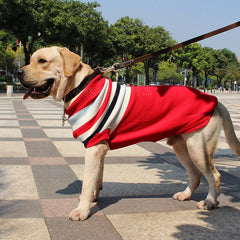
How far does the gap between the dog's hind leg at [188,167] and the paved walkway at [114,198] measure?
0.09 m

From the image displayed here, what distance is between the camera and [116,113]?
3600mm

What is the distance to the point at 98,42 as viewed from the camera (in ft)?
129

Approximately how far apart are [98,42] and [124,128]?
121 feet

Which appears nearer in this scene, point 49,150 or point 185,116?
point 185,116

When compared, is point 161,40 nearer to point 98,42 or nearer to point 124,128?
point 98,42

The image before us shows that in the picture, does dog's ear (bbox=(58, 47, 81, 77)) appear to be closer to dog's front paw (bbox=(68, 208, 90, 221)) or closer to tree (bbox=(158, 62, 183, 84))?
dog's front paw (bbox=(68, 208, 90, 221))

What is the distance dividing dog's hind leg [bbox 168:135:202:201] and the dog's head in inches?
55.5

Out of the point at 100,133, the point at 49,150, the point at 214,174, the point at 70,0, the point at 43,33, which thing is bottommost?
the point at 49,150

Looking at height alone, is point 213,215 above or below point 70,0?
below

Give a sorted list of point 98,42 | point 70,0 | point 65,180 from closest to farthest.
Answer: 1. point 65,180
2. point 70,0
3. point 98,42

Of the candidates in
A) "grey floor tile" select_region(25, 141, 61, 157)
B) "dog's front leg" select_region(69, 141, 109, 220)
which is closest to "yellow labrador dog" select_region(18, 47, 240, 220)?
"dog's front leg" select_region(69, 141, 109, 220)

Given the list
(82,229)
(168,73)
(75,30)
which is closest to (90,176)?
(82,229)

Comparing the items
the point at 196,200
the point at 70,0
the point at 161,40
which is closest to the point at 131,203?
the point at 196,200

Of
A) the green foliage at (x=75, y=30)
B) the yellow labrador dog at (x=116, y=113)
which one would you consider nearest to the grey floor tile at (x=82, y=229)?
the yellow labrador dog at (x=116, y=113)
